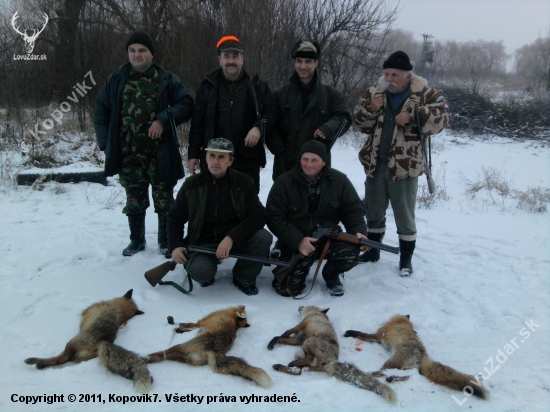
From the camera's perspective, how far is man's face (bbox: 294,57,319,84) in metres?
4.20

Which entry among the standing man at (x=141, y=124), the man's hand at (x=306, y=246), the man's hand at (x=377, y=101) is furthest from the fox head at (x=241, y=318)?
the man's hand at (x=377, y=101)

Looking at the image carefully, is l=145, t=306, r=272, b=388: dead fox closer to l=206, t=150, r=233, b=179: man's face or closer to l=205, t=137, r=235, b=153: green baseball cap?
l=206, t=150, r=233, b=179: man's face

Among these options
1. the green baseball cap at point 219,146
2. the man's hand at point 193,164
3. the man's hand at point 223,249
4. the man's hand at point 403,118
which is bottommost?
the man's hand at point 223,249

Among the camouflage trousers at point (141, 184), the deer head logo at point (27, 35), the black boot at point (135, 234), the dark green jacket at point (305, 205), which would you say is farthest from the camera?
the deer head logo at point (27, 35)

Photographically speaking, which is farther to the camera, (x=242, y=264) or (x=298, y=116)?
(x=298, y=116)

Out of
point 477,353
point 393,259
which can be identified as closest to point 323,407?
point 477,353

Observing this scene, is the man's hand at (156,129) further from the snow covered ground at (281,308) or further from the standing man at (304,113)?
the snow covered ground at (281,308)

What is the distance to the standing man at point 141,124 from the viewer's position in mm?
4312

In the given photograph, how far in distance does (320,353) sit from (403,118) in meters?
2.51

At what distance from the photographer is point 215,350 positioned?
2922mm

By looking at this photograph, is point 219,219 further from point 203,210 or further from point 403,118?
point 403,118

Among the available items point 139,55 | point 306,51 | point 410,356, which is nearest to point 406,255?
point 410,356

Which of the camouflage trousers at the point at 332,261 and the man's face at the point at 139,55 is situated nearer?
the camouflage trousers at the point at 332,261

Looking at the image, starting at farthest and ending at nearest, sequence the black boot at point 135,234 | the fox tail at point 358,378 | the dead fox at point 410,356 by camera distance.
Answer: the black boot at point 135,234
the dead fox at point 410,356
the fox tail at point 358,378
